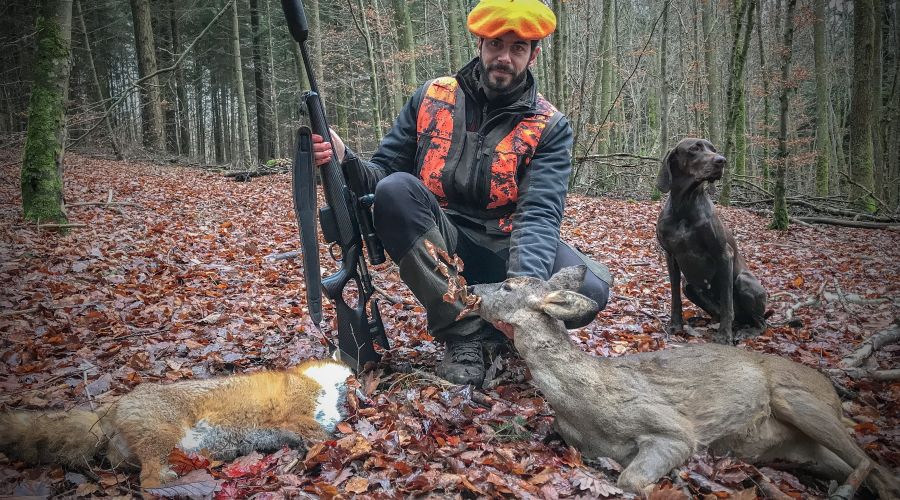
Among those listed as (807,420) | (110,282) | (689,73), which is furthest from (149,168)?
(689,73)

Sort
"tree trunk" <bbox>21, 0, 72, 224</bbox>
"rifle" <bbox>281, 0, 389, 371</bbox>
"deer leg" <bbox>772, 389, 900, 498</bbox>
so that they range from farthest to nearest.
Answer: "tree trunk" <bbox>21, 0, 72, 224</bbox> → "rifle" <bbox>281, 0, 389, 371</bbox> → "deer leg" <bbox>772, 389, 900, 498</bbox>

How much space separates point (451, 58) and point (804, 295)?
13.9 meters

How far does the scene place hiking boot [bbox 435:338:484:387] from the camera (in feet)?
11.7

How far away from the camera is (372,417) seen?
3.18m

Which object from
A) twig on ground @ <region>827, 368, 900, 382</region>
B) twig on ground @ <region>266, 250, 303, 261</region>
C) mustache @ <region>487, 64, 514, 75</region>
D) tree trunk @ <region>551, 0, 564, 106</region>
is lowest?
twig on ground @ <region>827, 368, 900, 382</region>

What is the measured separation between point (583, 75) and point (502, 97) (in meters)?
11.8

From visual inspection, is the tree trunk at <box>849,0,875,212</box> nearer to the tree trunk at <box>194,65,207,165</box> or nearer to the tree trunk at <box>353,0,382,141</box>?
the tree trunk at <box>353,0,382,141</box>

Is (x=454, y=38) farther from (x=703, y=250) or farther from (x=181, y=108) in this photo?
(x=181, y=108)

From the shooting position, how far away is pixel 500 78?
3910 millimetres

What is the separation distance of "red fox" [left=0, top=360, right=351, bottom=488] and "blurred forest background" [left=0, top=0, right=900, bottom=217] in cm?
611

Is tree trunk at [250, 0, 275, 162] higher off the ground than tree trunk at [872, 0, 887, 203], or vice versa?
tree trunk at [250, 0, 275, 162]

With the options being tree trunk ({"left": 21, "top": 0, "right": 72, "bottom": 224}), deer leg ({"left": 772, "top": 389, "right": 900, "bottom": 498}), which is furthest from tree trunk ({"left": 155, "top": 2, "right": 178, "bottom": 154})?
deer leg ({"left": 772, "top": 389, "right": 900, "bottom": 498})

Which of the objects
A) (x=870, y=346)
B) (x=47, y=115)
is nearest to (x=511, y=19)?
(x=870, y=346)

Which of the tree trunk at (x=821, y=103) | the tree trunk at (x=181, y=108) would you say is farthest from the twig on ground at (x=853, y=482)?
the tree trunk at (x=181, y=108)
